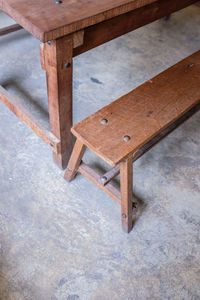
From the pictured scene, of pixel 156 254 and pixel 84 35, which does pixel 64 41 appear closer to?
pixel 84 35

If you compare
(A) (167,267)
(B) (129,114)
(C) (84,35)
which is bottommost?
(A) (167,267)

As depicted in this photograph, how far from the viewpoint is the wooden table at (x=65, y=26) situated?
3.88 ft

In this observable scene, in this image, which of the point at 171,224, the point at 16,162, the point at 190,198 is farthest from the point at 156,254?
the point at 16,162

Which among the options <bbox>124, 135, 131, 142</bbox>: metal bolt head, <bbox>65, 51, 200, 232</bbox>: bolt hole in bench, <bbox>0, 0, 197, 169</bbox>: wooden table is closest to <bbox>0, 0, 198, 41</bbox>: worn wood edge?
<bbox>0, 0, 197, 169</bbox>: wooden table

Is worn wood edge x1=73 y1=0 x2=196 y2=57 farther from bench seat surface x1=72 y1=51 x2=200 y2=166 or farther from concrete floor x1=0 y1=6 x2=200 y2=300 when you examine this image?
concrete floor x1=0 y1=6 x2=200 y2=300

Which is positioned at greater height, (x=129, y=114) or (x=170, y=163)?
(x=129, y=114)

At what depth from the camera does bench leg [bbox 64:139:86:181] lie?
1.54 meters

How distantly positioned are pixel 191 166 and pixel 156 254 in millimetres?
715

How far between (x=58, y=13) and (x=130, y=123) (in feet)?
A: 1.91

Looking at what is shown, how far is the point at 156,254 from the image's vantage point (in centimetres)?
156

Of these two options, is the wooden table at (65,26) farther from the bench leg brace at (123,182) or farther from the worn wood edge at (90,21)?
the bench leg brace at (123,182)

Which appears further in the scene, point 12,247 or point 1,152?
point 1,152

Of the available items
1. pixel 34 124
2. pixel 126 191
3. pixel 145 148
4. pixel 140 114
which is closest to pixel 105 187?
pixel 126 191

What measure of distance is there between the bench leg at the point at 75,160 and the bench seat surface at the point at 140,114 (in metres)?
0.20
